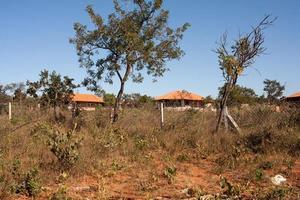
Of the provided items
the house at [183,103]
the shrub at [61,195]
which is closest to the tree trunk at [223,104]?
the house at [183,103]

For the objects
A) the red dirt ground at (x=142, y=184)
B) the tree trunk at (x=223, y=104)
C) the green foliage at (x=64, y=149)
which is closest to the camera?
the red dirt ground at (x=142, y=184)

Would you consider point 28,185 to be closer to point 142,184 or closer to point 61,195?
point 61,195

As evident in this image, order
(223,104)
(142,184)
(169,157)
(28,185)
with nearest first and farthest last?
(28,185) → (142,184) → (169,157) → (223,104)

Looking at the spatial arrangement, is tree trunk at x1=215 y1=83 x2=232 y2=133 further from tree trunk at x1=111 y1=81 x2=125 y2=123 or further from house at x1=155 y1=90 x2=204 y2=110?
tree trunk at x1=111 y1=81 x2=125 y2=123

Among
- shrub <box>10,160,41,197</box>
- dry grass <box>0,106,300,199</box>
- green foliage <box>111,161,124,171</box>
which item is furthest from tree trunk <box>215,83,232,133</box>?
shrub <box>10,160,41,197</box>

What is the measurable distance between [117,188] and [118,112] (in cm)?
926


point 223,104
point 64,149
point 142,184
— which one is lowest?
point 142,184

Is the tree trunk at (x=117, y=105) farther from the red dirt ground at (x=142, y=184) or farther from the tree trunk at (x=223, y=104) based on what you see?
the red dirt ground at (x=142, y=184)

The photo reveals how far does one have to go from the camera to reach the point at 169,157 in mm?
8945

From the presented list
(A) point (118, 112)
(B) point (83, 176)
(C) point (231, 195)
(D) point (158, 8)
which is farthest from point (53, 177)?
→ (D) point (158, 8)

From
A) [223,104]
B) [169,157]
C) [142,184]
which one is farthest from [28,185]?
[223,104]

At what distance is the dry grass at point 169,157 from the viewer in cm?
634

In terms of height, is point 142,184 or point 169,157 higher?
point 169,157

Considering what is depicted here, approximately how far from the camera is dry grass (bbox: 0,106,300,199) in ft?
20.8
